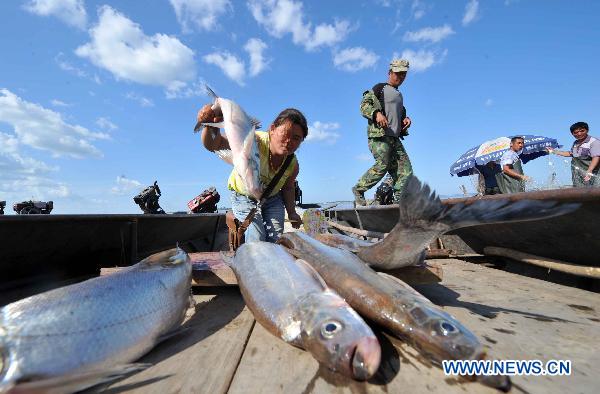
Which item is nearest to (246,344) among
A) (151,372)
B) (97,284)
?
(151,372)

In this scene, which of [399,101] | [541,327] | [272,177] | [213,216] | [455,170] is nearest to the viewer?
[541,327]

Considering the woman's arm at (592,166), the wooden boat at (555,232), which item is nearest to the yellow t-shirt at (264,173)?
the wooden boat at (555,232)

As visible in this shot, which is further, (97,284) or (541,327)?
(541,327)

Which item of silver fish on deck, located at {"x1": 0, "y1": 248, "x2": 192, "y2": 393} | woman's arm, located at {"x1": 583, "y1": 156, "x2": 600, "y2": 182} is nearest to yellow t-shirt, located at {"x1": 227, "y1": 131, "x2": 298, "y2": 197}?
silver fish on deck, located at {"x1": 0, "y1": 248, "x2": 192, "y2": 393}

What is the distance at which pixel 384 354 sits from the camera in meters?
1.77

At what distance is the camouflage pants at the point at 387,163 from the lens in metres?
6.69

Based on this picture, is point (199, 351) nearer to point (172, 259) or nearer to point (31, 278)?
point (172, 259)

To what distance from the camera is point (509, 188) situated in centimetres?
948

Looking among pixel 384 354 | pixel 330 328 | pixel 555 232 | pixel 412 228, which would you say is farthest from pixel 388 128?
pixel 330 328

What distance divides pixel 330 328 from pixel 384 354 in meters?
0.39

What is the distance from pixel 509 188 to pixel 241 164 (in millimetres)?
9021

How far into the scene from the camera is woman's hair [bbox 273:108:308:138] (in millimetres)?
4168

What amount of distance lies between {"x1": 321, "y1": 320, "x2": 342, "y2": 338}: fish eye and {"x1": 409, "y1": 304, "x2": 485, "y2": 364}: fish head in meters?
0.43

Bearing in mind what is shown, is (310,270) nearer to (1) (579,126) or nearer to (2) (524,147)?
(1) (579,126)
